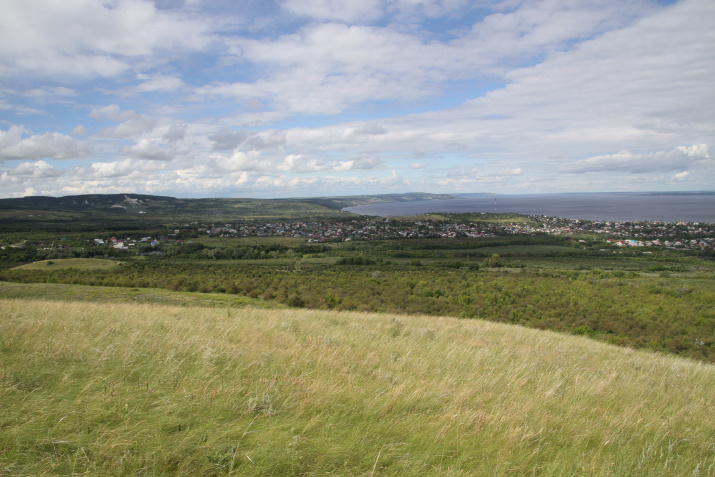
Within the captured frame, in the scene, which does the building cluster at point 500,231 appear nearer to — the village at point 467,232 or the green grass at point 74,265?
the village at point 467,232

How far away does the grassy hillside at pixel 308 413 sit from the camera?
2.56 m

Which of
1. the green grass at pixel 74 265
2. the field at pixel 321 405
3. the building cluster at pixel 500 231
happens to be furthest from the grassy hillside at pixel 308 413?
the building cluster at pixel 500 231

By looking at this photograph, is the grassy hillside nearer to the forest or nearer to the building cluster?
the forest

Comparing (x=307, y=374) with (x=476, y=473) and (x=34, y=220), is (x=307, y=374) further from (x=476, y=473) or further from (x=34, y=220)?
(x=34, y=220)

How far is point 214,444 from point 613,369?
743cm

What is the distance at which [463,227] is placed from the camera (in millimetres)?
135375

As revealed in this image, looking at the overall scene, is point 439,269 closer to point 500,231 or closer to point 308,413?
point 308,413

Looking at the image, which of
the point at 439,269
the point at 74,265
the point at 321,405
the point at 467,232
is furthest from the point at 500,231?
the point at 321,405

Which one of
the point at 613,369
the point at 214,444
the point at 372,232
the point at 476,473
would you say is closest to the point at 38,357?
the point at 214,444

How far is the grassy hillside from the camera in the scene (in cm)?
256

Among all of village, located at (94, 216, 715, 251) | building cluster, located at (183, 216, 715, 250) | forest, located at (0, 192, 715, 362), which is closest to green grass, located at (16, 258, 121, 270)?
forest, located at (0, 192, 715, 362)

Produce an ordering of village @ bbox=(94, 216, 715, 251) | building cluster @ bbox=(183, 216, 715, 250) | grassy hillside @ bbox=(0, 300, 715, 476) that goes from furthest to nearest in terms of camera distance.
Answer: building cluster @ bbox=(183, 216, 715, 250)
village @ bbox=(94, 216, 715, 251)
grassy hillside @ bbox=(0, 300, 715, 476)

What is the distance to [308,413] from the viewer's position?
3.37 meters

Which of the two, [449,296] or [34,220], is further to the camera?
[34,220]
